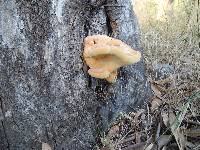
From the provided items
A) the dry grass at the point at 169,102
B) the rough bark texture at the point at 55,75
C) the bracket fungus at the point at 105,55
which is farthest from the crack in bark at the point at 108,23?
the dry grass at the point at 169,102

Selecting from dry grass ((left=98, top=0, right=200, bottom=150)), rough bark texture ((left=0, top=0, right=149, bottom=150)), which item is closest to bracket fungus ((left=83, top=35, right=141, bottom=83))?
rough bark texture ((left=0, top=0, right=149, bottom=150))

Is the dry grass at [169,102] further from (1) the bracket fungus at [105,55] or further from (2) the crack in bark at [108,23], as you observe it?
(2) the crack in bark at [108,23]

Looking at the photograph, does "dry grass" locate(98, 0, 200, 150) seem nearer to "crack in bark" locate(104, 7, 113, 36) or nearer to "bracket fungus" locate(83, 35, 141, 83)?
"bracket fungus" locate(83, 35, 141, 83)

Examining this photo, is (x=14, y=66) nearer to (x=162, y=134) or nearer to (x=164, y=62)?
(x=162, y=134)

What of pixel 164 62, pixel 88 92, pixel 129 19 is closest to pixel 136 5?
pixel 164 62

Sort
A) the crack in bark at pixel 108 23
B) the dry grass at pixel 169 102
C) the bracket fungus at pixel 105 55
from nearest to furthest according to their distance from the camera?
1. the bracket fungus at pixel 105 55
2. the crack in bark at pixel 108 23
3. the dry grass at pixel 169 102

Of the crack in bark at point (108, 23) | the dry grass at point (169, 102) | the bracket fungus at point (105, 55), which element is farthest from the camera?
the dry grass at point (169, 102)
